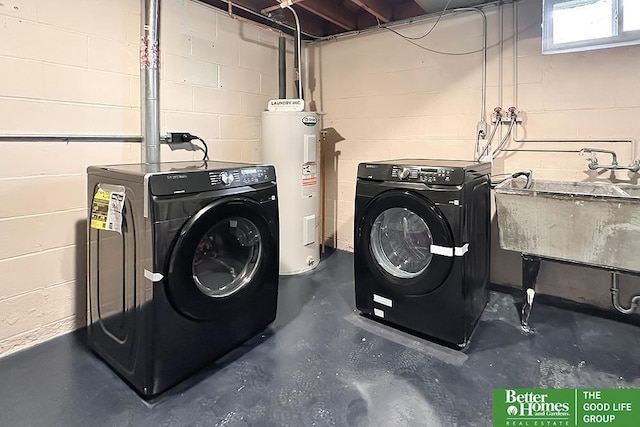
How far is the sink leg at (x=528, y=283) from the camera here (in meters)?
2.31

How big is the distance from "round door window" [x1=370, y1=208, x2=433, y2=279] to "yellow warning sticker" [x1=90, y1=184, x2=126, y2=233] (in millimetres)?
1383

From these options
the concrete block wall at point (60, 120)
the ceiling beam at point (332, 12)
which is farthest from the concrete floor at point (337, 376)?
the ceiling beam at point (332, 12)

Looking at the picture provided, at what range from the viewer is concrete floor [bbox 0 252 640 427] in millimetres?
1599

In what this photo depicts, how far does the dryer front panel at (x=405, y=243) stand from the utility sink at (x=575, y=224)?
0.50m

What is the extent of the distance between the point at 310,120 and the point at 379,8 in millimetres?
1106

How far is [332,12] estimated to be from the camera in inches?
132

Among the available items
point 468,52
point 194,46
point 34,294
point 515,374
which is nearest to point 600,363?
point 515,374

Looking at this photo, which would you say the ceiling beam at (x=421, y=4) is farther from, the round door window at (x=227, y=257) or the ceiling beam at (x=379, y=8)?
the round door window at (x=227, y=257)

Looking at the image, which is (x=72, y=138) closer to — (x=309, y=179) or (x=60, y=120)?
(x=60, y=120)

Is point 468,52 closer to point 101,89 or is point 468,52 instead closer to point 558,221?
point 558,221

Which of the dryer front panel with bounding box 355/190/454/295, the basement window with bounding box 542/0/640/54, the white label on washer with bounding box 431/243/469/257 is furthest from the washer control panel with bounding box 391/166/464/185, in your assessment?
the basement window with bounding box 542/0/640/54

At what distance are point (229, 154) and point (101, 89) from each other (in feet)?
3.63

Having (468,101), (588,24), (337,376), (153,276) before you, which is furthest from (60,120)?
(588,24)

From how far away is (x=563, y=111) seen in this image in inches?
103
